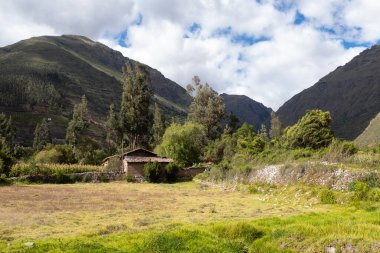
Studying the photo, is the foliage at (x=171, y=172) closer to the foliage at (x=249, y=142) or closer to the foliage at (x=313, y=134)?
the foliage at (x=249, y=142)

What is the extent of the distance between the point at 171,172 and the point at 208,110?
30.0m

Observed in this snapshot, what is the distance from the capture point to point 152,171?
159ft

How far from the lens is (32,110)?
162m

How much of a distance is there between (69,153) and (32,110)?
108972 millimetres

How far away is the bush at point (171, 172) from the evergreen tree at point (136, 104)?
20992mm

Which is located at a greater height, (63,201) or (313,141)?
(313,141)

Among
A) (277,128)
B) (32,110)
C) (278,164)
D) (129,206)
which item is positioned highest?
(32,110)

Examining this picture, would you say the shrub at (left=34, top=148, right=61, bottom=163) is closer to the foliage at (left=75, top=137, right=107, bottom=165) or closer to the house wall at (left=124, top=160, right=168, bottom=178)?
the foliage at (left=75, top=137, right=107, bottom=165)

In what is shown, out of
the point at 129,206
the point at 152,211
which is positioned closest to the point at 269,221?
the point at 152,211

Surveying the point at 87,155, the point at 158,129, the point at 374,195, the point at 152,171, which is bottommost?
the point at 374,195

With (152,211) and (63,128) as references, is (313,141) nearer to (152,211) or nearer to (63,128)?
(152,211)

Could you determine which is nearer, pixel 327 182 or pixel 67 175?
pixel 327 182

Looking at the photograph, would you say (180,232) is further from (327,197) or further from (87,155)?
(87,155)

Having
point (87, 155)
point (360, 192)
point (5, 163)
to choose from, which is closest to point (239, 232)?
point (360, 192)
